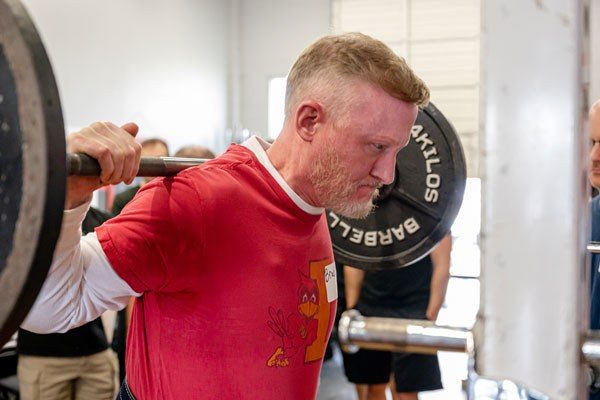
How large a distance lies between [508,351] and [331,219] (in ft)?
4.64

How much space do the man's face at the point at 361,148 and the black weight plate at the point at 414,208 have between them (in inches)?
19.3

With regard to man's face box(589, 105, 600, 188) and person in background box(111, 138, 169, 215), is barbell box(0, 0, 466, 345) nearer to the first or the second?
man's face box(589, 105, 600, 188)

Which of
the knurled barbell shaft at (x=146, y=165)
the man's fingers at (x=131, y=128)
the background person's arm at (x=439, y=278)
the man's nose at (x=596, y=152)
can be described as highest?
the man's fingers at (x=131, y=128)

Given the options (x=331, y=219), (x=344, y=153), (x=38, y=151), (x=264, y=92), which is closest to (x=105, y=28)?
(x=264, y=92)

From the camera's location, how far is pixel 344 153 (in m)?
1.26

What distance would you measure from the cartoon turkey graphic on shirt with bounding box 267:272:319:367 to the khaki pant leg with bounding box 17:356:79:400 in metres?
1.66

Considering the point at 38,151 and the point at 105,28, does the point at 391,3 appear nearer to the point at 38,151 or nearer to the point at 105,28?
the point at 105,28

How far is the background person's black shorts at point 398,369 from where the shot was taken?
3.21m

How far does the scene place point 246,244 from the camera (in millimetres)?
1166

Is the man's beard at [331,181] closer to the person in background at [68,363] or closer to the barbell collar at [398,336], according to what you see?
the barbell collar at [398,336]

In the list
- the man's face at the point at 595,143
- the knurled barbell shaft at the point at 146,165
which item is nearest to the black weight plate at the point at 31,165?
the knurled barbell shaft at the point at 146,165

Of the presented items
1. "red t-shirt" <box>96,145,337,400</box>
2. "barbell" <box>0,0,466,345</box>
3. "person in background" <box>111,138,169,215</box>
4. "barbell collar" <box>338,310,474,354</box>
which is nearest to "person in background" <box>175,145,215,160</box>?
"person in background" <box>111,138,169,215</box>

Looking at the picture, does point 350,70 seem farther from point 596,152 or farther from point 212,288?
point 596,152

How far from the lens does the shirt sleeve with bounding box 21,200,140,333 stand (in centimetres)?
94
